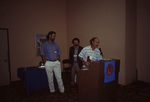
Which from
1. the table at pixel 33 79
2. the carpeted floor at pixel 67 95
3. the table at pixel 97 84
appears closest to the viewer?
the table at pixel 97 84

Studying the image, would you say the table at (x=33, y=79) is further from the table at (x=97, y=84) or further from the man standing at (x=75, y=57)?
the table at (x=97, y=84)

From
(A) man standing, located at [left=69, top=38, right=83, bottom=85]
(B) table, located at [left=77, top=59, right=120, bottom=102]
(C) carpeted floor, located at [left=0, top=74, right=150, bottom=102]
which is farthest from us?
(A) man standing, located at [left=69, top=38, right=83, bottom=85]

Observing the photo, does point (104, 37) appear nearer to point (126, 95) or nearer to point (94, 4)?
point (94, 4)

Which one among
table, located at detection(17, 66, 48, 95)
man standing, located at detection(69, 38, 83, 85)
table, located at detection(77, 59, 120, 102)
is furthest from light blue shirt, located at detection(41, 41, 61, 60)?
table, located at detection(77, 59, 120, 102)

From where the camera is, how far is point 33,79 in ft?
12.5

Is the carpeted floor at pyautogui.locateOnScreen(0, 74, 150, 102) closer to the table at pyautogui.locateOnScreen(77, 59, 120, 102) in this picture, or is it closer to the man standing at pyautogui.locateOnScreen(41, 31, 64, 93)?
the man standing at pyautogui.locateOnScreen(41, 31, 64, 93)

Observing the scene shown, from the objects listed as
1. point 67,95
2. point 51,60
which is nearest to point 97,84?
point 67,95

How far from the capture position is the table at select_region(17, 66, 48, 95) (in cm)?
367

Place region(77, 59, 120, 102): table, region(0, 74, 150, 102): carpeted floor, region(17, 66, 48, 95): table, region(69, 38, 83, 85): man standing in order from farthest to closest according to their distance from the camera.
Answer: region(69, 38, 83, 85): man standing < region(17, 66, 48, 95): table < region(0, 74, 150, 102): carpeted floor < region(77, 59, 120, 102): table

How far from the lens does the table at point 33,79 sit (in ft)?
12.1

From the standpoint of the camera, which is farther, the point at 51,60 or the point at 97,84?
the point at 51,60

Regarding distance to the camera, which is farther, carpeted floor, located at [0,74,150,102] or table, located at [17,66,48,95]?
table, located at [17,66,48,95]

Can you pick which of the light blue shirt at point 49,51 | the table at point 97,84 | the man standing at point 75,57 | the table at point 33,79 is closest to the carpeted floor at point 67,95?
the table at point 33,79

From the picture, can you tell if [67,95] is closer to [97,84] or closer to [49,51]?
[49,51]
